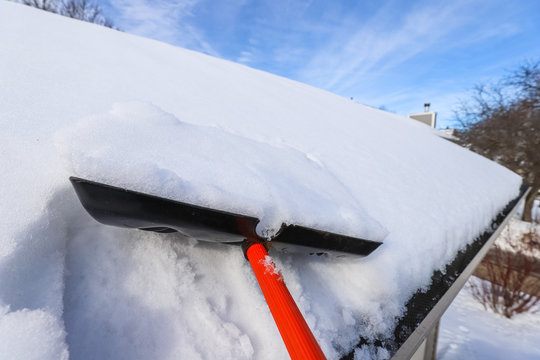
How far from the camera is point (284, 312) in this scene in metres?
0.43

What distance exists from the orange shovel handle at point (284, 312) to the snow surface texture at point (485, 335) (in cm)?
457

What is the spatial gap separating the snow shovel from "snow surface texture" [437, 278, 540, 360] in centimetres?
457

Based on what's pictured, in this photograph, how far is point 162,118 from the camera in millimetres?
693

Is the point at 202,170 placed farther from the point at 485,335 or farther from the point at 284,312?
the point at 485,335

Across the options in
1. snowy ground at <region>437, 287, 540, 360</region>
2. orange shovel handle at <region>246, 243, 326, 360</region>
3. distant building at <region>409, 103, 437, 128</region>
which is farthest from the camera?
distant building at <region>409, 103, 437, 128</region>

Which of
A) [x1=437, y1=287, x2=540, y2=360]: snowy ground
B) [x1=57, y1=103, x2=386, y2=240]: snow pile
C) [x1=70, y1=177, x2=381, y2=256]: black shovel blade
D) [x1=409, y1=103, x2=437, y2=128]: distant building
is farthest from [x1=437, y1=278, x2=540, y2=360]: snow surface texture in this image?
[x1=409, y1=103, x2=437, y2=128]: distant building

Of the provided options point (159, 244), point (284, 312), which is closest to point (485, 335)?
point (284, 312)

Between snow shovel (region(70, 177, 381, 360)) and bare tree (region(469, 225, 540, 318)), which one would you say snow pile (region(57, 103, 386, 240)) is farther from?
bare tree (region(469, 225, 540, 318))

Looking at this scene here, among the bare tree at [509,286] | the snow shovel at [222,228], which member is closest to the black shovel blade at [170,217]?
the snow shovel at [222,228]

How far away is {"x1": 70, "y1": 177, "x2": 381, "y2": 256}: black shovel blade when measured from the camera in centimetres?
40

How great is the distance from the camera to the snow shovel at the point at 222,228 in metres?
0.40

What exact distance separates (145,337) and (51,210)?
300 mm

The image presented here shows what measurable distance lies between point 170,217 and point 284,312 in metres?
0.26

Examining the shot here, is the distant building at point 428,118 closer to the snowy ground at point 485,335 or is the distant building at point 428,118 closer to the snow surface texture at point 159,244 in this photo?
the snowy ground at point 485,335
